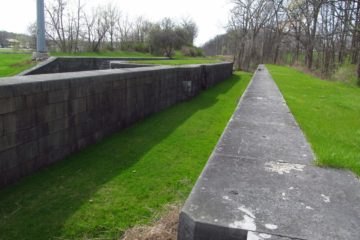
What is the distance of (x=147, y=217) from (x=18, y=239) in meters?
1.11

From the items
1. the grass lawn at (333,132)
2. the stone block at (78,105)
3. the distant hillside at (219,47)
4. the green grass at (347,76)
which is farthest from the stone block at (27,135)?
the distant hillside at (219,47)

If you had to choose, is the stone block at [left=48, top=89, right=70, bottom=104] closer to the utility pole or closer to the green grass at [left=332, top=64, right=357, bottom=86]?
the utility pole

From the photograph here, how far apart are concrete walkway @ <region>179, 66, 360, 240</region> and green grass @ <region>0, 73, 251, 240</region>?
1.25 metres

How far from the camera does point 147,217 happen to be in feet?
10.6

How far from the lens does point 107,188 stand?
3871 mm

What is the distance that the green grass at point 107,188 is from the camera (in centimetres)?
303

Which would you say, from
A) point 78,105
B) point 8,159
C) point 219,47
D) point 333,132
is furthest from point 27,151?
point 219,47

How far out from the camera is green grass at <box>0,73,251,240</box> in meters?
3.03

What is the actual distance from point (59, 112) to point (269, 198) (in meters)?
A: 3.47

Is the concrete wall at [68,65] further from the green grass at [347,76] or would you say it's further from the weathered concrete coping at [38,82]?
the green grass at [347,76]

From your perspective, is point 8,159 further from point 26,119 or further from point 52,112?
point 52,112

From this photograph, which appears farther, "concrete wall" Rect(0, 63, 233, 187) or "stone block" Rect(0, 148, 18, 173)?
"concrete wall" Rect(0, 63, 233, 187)

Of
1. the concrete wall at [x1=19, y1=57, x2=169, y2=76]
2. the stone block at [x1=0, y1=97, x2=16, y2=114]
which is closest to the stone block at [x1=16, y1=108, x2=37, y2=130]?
the stone block at [x1=0, y1=97, x2=16, y2=114]

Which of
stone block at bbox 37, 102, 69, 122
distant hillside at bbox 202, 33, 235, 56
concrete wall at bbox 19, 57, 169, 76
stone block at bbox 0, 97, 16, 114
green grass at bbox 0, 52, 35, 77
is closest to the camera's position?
stone block at bbox 0, 97, 16, 114
